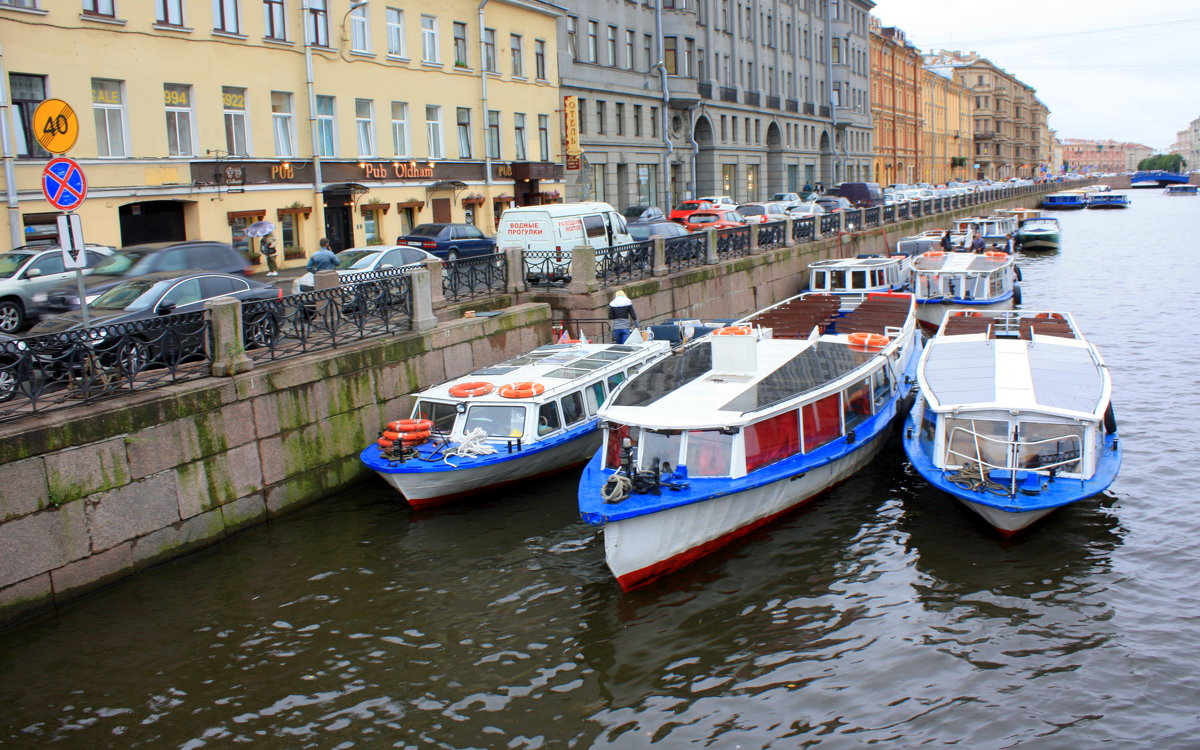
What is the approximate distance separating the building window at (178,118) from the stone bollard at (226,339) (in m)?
13.9

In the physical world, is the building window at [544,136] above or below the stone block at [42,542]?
above

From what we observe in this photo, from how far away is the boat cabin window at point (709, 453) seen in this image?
12.1 metres

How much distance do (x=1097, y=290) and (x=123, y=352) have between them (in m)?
35.1

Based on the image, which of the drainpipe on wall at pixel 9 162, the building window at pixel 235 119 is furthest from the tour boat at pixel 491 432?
the building window at pixel 235 119

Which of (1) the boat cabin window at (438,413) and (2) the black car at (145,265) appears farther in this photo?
(2) the black car at (145,265)

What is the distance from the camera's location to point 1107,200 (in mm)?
92188

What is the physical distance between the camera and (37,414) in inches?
422

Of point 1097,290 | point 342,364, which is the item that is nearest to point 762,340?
point 342,364

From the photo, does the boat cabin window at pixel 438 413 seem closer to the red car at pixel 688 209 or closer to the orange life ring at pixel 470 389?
the orange life ring at pixel 470 389

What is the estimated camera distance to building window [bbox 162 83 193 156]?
81.3 ft

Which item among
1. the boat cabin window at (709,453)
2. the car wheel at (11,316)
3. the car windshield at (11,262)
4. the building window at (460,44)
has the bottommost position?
the boat cabin window at (709,453)

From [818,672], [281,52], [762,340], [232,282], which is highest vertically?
[281,52]

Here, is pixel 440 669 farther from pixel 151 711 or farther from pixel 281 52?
pixel 281 52

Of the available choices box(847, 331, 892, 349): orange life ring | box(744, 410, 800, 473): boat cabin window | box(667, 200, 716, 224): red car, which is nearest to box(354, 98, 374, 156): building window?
box(667, 200, 716, 224): red car
